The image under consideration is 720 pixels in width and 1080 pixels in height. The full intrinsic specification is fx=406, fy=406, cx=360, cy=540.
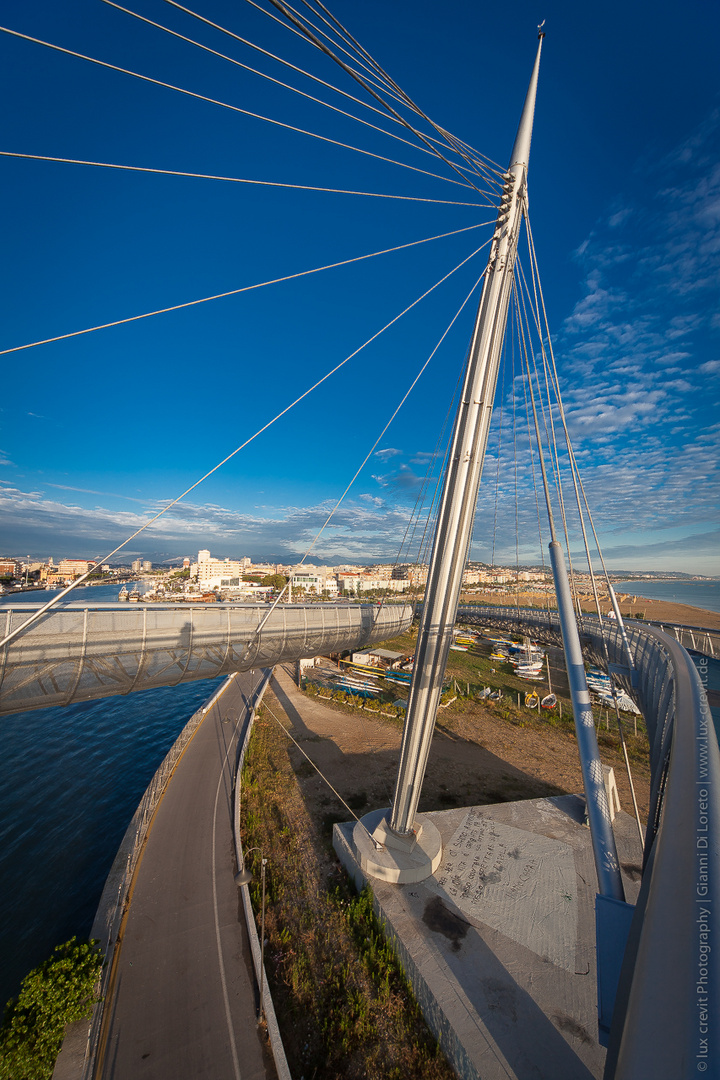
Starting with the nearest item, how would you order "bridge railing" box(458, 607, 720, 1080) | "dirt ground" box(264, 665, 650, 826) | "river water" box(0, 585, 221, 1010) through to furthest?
1. "bridge railing" box(458, 607, 720, 1080)
2. "river water" box(0, 585, 221, 1010)
3. "dirt ground" box(264, 665, 650, 826)

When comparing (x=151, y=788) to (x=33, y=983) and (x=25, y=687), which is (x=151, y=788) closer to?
(x=33, y=983)

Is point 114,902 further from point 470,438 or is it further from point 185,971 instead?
point 470,438

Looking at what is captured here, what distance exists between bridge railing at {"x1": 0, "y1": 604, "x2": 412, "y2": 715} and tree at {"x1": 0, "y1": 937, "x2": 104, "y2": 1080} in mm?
3648

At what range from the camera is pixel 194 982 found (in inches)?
271

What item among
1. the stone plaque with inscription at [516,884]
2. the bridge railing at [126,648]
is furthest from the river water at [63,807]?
the stone plaque with inscription at [516,884]

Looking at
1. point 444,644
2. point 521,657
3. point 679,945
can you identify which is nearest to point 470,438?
point 444,644

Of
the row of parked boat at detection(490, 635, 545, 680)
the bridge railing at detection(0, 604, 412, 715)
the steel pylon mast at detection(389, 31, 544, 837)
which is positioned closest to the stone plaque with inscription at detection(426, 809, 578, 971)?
A: the steel pylon mast at detection(389, 31, 544, 837)

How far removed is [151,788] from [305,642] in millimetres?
6126

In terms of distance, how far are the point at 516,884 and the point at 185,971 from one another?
20.7ft

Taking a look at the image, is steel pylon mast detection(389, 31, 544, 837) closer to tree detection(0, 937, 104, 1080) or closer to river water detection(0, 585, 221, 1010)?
tree detection(0, 937, 104, 1080)

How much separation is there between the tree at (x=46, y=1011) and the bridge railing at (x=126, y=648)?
3648 mm

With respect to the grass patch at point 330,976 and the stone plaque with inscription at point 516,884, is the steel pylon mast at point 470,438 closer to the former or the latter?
the stone plaque with inscription at point 516,884

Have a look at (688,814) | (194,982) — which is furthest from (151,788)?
(688,814)

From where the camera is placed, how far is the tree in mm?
5363
